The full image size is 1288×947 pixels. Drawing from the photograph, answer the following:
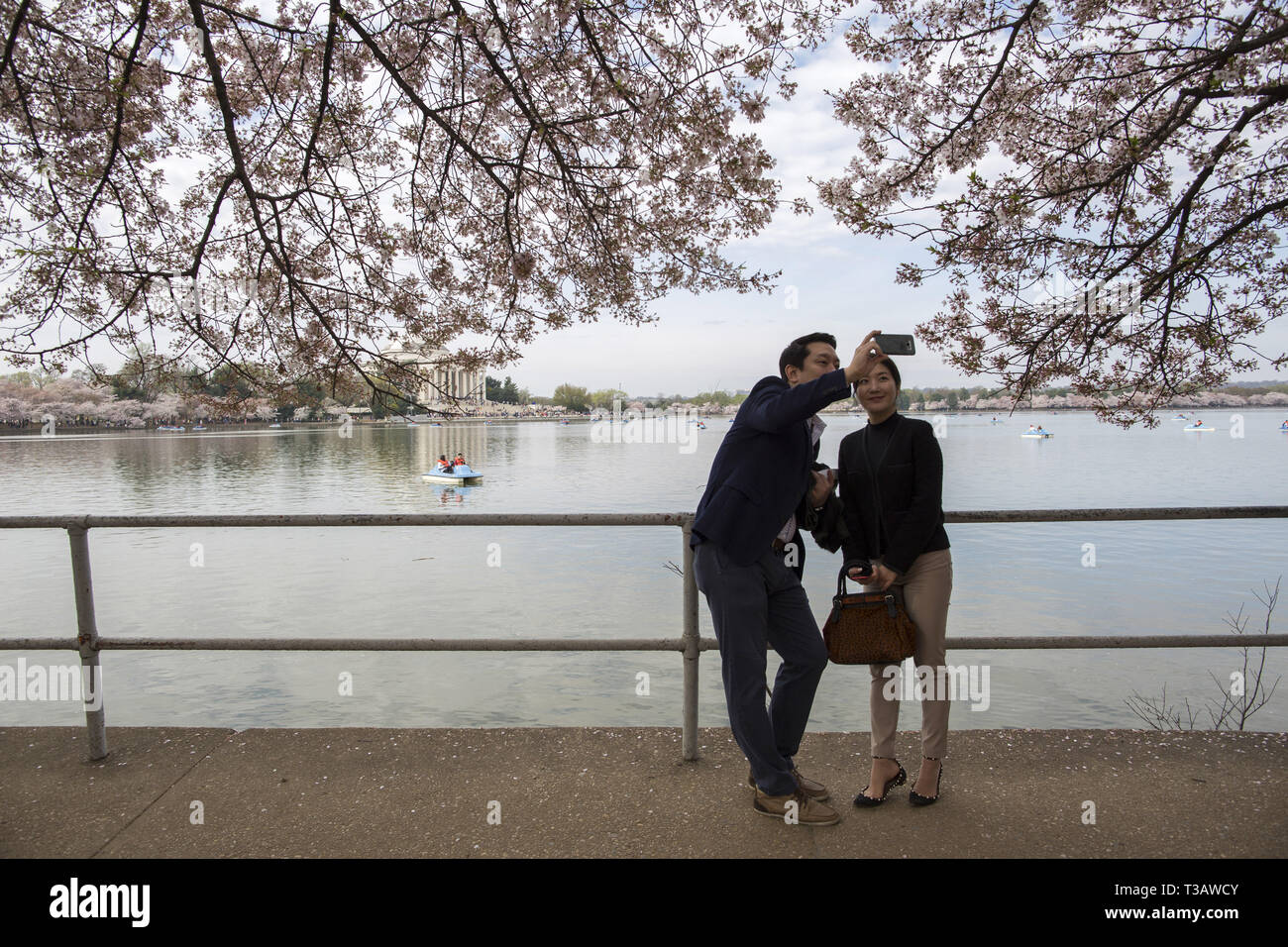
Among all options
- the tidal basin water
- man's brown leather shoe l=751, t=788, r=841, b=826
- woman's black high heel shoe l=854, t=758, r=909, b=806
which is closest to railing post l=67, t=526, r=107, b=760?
man's brown leather shoe l=751, t=788, r=841, b=826

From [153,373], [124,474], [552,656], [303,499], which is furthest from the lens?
[124,474]

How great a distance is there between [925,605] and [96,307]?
6.35 meters

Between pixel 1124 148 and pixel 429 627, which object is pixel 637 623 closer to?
pixel 429 627

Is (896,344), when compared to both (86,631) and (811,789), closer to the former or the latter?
(811,789)

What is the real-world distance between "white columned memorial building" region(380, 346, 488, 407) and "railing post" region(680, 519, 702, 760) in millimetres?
3679

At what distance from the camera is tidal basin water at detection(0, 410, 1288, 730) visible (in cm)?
1186

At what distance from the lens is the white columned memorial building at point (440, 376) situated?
22.1 ft

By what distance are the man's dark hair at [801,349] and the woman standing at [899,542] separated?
22cm

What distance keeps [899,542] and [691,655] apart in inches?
41.0

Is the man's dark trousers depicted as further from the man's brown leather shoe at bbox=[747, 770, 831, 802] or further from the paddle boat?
the paddle boat

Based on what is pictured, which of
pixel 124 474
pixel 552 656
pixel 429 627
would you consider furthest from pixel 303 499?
pixel 552 656

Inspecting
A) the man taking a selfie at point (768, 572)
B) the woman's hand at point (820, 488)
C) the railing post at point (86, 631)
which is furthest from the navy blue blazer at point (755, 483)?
the railing post at point (86, 631)

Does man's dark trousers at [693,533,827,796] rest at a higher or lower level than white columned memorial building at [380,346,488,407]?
lower

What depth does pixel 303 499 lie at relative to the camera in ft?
135
